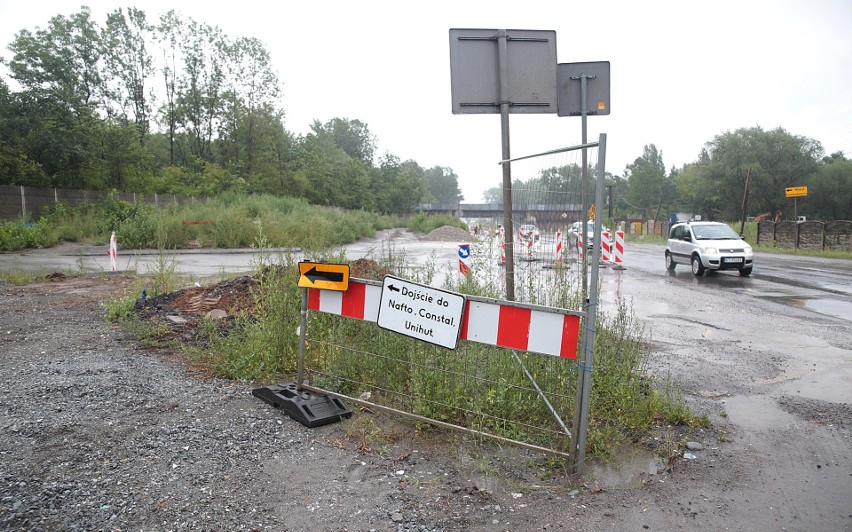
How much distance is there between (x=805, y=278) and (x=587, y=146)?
56.6 feet

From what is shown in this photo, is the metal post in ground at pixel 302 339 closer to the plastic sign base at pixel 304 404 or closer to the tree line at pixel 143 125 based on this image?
the plastic sign base at pixel 304 404

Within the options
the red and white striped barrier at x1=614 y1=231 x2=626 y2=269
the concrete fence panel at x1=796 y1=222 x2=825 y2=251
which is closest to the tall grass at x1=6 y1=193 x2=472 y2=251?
the red and white striped barrier at x1=614 y1=231 x2=626 y2=269

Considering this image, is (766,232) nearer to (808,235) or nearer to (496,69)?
(808,235)

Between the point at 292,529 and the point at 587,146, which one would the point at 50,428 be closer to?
the point at 292,529

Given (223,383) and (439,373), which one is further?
(223,383)

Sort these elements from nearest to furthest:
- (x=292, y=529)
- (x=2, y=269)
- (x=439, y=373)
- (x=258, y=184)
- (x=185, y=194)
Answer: (x=292, y=529) < (x=439, y=373) < (x=2, y=269) < (x=185, y=194) < (x=258, y=184)

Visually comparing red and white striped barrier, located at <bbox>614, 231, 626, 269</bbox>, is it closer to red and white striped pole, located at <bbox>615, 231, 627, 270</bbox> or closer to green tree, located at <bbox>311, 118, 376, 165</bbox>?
red and white striped pole, located at <bbox>615, 231, 627, 270</bbox>

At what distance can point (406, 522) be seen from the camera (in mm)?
3213

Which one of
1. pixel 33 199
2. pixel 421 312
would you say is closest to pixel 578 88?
pixel 421 312

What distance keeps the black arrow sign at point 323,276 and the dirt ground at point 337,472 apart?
1.16m

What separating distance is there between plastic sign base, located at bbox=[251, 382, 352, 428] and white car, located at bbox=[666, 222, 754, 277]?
1628cm

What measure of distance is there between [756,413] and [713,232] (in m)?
15.7

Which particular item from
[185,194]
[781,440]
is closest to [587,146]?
[781,440]

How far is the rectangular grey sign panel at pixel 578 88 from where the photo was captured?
6.07m
